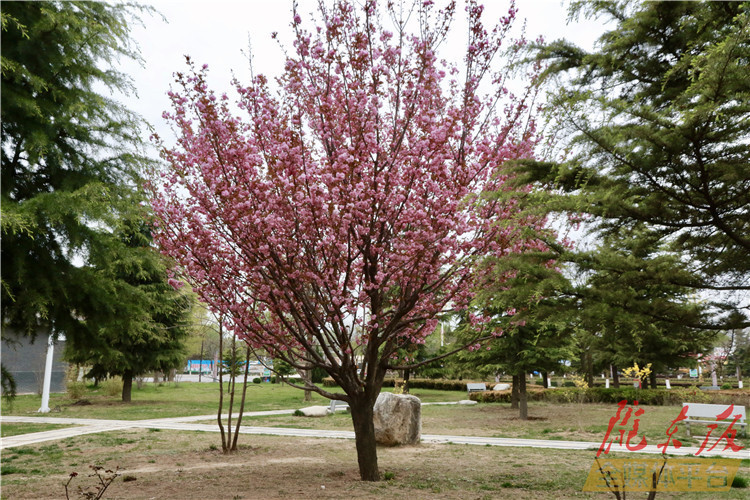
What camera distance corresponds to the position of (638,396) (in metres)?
19.5

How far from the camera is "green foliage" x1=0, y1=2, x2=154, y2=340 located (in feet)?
17.7

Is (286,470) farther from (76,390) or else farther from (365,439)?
(76,390)

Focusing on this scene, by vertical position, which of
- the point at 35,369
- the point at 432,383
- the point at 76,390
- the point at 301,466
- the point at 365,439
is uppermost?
the point at 365,439

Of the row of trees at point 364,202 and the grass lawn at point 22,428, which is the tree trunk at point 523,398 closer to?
the row of trees at point 364,202

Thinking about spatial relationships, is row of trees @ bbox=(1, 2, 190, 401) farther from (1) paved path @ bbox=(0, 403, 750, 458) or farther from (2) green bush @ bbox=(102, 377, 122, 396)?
(2) green bush @ bbox=(102, 377, 122, 396)

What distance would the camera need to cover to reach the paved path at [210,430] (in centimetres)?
988

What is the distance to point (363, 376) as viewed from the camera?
6.61 m

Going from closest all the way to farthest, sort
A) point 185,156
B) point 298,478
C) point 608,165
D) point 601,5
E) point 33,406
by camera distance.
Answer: point 608,165 < point 601,5 < point 185,156 < point 298,478 < point 33,406

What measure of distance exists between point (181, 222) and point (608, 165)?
15.8 feet

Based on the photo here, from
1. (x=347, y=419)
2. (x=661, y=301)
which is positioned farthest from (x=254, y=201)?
(x=347, y=419)

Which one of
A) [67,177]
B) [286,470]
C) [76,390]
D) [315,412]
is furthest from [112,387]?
[67,177]

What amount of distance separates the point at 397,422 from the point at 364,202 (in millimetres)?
6159

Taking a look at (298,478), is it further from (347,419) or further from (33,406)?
(33,406)

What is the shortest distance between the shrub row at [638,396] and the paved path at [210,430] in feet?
22.9
